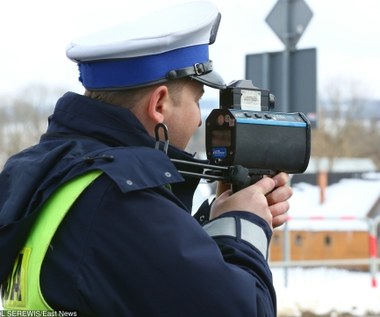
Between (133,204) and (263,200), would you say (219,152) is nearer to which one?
(263,200)

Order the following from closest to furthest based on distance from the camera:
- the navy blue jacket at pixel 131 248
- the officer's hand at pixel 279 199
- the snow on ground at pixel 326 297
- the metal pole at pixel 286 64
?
1. the navy blue jacket at pixel 131 248
2. the officer's hand at pixel 279 199
3. the metal pole at pixel 286 64
4. the snow on ground at pixel 326 297

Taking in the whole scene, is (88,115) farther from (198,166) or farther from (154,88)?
(198,166)

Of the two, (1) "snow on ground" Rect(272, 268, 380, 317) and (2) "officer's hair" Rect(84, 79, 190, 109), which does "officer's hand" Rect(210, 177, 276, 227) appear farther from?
(1) "snow on ground" Rect(272, 268, 380, 317)

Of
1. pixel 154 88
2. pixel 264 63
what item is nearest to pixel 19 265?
pixel 154 88

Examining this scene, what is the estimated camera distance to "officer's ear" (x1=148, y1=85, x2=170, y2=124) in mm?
1902

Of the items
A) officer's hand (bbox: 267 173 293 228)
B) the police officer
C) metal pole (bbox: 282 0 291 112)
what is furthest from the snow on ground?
the police officer

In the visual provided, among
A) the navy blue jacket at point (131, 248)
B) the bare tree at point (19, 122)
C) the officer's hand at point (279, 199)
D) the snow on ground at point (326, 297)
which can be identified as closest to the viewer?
the navy blue jacket at point (131, 248)

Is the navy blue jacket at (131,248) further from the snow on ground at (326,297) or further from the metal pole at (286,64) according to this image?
the snow on ground at (326,297)

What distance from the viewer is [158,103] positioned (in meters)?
1.92

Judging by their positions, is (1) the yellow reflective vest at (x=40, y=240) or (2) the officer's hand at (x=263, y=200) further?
(2) the officer's hand at (x=263, y=200)

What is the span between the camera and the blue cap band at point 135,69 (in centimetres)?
187

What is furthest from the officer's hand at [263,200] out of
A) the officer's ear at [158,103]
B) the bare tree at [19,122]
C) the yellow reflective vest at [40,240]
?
the bare tree at [19,122]

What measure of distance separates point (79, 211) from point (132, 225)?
0.12 m

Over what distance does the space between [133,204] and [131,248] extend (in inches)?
3.7
